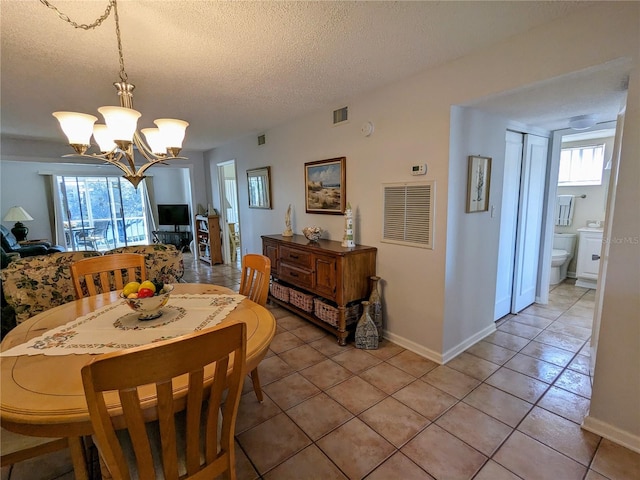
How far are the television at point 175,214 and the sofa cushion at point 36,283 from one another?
5.12m

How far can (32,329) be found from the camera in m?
1.45

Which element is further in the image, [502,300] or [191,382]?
[502,300]

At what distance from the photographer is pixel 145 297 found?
140 cm

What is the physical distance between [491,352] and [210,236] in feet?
16.7

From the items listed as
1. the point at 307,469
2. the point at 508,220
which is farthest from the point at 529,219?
the point at 307,469

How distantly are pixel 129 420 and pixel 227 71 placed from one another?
2254 millimetres

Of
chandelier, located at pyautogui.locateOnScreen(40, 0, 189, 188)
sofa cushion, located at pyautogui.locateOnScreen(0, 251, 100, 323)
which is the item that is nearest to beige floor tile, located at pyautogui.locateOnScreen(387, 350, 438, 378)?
chandelier, located at pyautogui.locateOnScreen(40, 0, 189, 188)

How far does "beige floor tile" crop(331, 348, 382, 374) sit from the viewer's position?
7.88 feet

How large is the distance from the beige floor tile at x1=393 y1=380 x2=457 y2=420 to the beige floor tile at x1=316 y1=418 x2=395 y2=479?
0.36 m

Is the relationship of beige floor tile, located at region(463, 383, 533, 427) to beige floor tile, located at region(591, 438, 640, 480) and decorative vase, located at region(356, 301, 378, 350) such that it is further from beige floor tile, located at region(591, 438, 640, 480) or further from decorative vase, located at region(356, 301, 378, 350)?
decorative vase, located at region(356, 301, 378, 350)

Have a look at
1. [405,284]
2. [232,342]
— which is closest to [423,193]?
[405,284]

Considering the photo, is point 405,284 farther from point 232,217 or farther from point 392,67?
point 232,217

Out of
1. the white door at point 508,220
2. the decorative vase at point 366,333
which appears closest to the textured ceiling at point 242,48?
the white door at point 508,220

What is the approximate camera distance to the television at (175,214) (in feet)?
24.0
